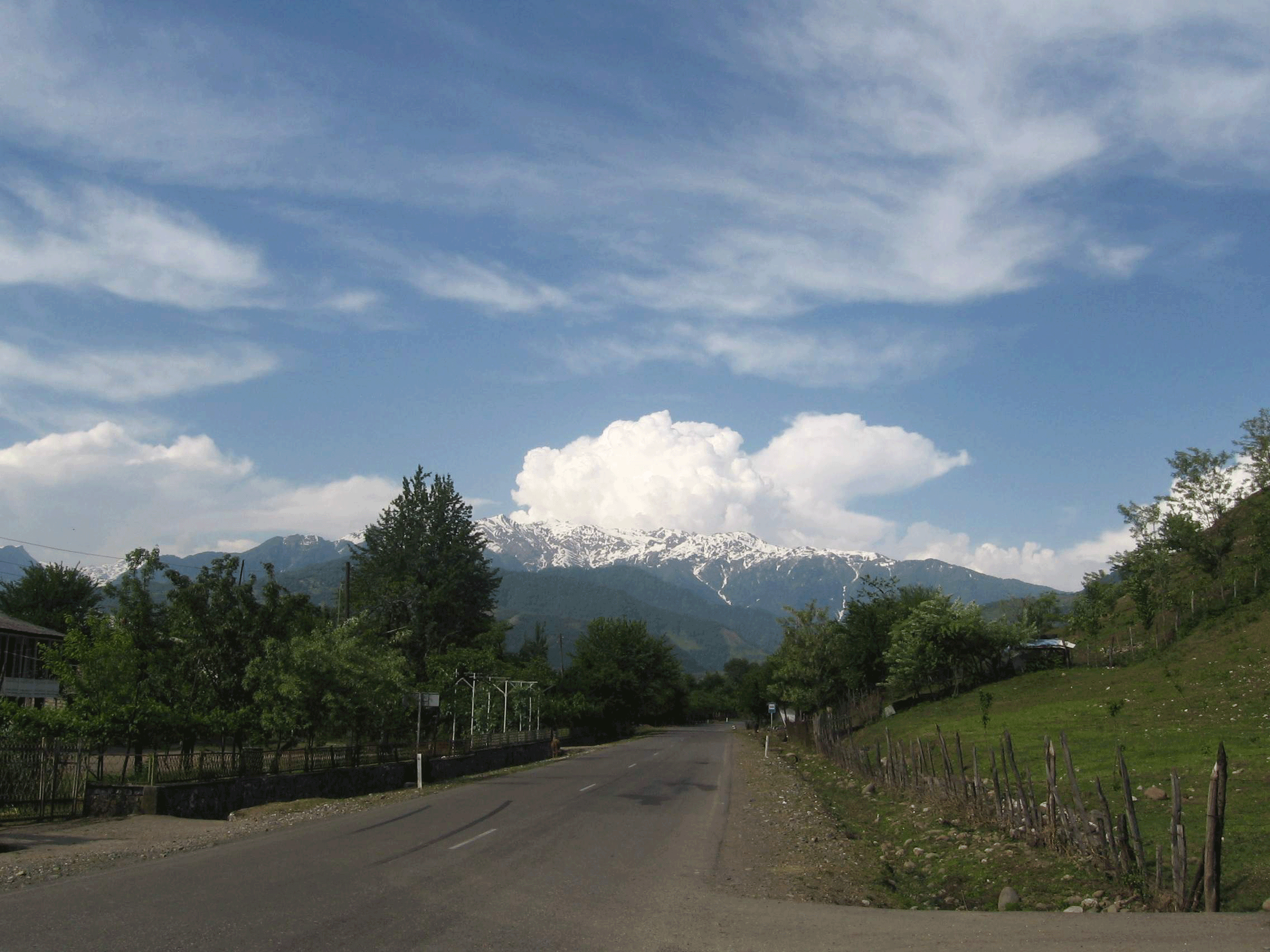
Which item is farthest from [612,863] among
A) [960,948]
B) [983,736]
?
[983,736]

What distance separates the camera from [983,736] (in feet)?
108

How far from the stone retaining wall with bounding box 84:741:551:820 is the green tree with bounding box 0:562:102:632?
2160 inches

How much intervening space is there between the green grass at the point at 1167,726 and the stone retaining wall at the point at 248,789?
18.4m

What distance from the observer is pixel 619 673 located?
87.6 meters

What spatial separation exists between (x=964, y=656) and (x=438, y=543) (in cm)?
4000

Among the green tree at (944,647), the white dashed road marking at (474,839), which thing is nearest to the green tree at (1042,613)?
the green tree at (944,647)

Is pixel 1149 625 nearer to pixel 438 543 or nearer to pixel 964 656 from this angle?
pixel 964 656

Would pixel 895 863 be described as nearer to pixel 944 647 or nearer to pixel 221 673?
pixel 221 673

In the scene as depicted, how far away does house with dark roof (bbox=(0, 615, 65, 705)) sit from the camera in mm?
43375

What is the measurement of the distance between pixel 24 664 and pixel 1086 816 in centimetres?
5377

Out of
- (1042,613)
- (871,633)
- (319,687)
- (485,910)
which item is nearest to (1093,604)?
(1042,613)

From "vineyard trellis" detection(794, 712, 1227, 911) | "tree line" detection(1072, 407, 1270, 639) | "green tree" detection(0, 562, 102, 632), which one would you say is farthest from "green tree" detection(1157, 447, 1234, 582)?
"green tree" detection(0, 562, 102, 632)

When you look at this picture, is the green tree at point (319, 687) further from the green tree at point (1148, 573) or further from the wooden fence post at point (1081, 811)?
the green tree at point (1148, 573)

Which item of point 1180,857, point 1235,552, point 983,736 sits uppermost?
point 1235,552
